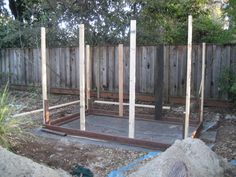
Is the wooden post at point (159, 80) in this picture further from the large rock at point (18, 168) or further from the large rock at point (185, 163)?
the large rock at point (18, 168)

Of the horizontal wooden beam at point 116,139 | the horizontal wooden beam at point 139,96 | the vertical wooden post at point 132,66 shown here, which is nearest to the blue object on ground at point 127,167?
the horizontal wooden beam at point 116,139

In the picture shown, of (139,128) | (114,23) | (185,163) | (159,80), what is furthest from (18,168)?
(114,23)

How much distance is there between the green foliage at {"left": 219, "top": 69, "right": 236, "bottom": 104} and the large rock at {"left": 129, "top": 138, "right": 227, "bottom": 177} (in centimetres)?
287

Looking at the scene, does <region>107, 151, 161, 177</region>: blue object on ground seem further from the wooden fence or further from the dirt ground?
the wooden fence

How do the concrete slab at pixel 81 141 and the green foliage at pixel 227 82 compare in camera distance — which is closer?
the concrete slab at pixel 81 141

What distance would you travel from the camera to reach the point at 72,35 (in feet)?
26.6

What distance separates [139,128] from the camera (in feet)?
15.6

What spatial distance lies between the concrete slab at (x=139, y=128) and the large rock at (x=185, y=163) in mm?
1172

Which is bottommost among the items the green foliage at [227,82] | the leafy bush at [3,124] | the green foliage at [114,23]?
the leafy bush at [3,124]

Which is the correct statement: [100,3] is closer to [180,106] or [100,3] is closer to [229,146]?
[180,106]

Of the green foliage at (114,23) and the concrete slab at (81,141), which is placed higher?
the green foliage at (114,23)

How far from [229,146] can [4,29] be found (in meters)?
7.62

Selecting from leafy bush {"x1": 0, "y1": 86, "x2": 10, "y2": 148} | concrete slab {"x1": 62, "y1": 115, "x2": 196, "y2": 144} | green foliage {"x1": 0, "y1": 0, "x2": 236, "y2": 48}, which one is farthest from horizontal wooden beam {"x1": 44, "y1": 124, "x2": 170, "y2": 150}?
green foliage {"x1": 0, "y1": 0, "x2": 236, "y2": 48}

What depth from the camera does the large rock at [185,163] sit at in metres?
2.41
